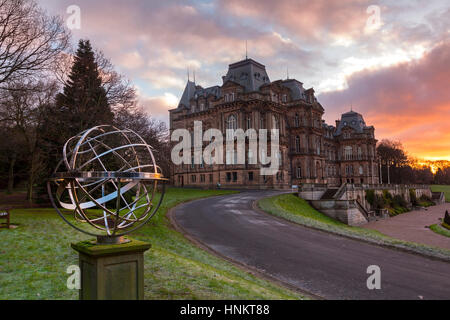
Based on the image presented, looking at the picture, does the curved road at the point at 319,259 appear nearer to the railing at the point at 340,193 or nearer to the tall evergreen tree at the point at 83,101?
the tall evergreen tree at the point at 83,101

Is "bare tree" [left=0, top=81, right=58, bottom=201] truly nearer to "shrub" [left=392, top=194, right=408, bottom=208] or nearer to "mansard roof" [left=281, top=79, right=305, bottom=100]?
"mansard roof" [left=281, top=79, right=305, bottom=100]

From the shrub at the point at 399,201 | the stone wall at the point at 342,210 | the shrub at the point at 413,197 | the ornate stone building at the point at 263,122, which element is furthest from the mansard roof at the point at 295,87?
the stone wall at the point at 342,210

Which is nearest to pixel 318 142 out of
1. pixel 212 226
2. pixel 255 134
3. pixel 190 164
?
pixel 255 134

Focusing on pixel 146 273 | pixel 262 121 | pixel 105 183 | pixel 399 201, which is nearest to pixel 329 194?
pixel 262 121

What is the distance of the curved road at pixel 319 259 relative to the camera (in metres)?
10.4

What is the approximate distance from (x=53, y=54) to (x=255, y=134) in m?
41.6

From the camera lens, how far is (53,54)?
58.3ft

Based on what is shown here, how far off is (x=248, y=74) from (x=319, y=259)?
50.3m

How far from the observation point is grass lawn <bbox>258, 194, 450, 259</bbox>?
651 inches

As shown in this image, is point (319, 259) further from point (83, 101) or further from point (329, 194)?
point (329, 194)

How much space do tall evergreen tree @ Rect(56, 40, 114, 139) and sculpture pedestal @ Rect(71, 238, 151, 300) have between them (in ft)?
55.1
